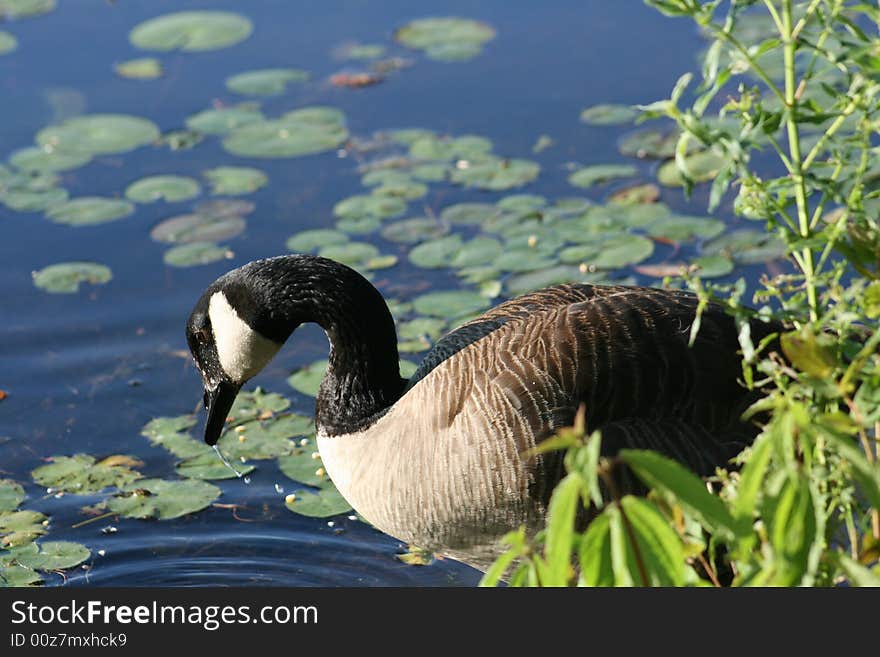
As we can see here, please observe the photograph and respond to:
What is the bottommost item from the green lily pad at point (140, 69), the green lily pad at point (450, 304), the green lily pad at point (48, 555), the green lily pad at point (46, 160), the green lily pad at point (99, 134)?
the green lily pad at point (48, 555)

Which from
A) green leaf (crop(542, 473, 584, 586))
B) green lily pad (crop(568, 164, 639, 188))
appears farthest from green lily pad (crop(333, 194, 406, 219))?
green leaf (crop(542, 473, 584, 586))

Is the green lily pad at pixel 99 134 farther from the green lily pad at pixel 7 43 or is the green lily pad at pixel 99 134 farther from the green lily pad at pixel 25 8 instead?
the green lily pad at pixel 25 8

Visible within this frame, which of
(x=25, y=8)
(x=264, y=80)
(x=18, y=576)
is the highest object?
(x=25, y=8)

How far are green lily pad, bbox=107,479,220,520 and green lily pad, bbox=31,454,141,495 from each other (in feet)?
0.39

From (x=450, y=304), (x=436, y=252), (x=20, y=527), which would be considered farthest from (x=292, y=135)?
(x=20, y=527)

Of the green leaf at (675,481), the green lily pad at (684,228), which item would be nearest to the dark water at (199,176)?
the green lily pad at (684,228)

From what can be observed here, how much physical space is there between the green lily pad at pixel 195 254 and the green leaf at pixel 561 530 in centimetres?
598

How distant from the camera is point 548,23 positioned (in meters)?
10.6

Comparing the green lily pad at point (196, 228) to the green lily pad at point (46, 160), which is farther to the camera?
the green lily pad at point (46, 160)

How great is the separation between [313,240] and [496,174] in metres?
1.39

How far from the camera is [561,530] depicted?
2.21 meters

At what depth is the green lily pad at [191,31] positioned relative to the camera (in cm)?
1039

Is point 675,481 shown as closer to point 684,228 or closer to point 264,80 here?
point 684,228

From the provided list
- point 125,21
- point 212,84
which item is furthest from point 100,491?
point 125,21
